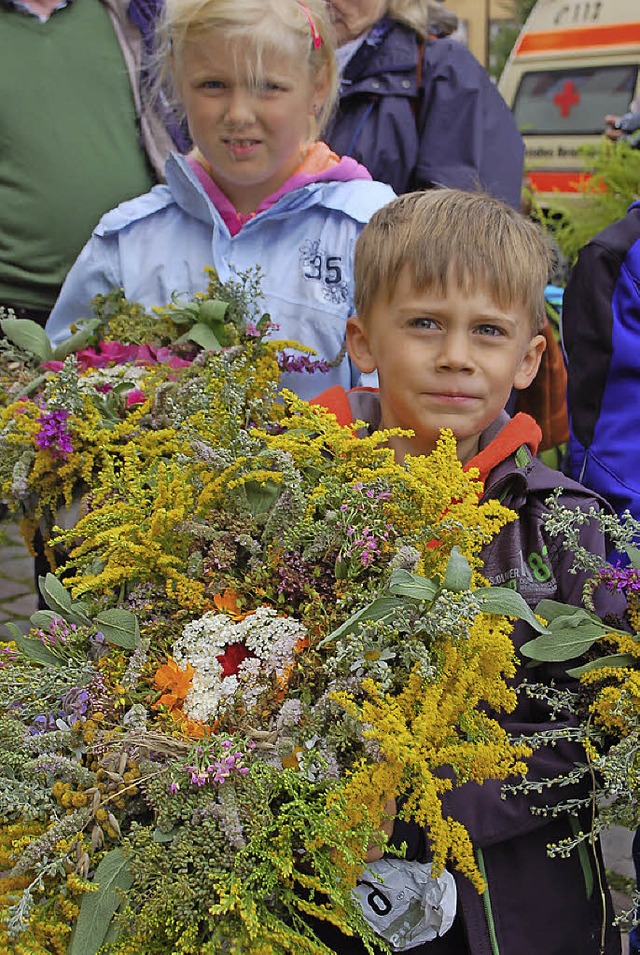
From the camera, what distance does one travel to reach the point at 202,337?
7.80 feet

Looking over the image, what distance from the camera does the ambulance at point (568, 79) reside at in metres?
7.84

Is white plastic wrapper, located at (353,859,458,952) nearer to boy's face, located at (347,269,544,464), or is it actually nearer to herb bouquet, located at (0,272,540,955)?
herb bouquet, located at (0,272,540,955)

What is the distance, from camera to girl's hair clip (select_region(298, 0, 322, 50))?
8.71ft

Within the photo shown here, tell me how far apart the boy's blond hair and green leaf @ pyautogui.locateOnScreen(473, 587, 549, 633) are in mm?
713

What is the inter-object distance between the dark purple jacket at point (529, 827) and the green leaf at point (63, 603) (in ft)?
2.04

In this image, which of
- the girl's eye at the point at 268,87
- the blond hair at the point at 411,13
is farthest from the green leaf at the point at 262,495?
the blond hair at the point at 411,13

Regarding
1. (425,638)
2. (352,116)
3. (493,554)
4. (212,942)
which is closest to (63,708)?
(212,942)

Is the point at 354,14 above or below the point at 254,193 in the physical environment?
above

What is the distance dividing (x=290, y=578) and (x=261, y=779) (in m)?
0.35

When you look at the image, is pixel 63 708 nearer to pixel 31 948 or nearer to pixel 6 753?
pixel 6 753

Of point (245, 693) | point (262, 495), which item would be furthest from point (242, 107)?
point (245, 693)

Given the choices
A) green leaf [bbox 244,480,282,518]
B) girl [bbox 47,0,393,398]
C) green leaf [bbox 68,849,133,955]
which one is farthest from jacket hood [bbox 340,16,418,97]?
green leaf [bbox 68,849,133,955]

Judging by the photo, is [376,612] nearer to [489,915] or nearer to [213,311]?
[489,915]

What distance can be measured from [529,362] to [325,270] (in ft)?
2.72
